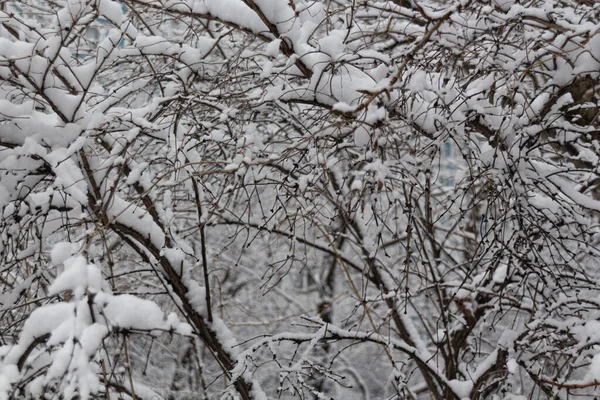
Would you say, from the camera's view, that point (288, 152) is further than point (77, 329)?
Yes

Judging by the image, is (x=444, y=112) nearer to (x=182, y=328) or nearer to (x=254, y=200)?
(x=182, y=328)

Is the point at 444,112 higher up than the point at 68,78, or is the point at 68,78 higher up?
the point at 68,78

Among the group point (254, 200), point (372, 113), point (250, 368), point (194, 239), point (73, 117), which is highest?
point (254, 200)

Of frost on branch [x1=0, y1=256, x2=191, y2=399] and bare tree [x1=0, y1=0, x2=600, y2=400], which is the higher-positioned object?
bare tree [x1=0, y1=0, x2=600, y2=400]

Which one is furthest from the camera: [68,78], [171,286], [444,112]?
[171,286]

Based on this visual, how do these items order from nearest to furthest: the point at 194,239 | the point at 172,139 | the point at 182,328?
the point at 182,328 < the point at 172,139 < the point at 194,239

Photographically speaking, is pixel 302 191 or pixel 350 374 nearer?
pixel 302 191

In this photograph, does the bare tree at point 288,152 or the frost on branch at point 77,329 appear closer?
the frost on branch at point 77,329

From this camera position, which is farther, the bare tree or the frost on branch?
the bare tree

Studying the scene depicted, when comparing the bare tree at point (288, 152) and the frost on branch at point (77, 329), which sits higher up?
the bare tree at point (288, 152)

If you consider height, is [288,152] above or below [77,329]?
above

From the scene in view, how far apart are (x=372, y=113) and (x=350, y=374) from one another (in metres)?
6.89

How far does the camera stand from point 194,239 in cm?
799

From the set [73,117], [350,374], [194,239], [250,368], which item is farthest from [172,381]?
[73,117]
